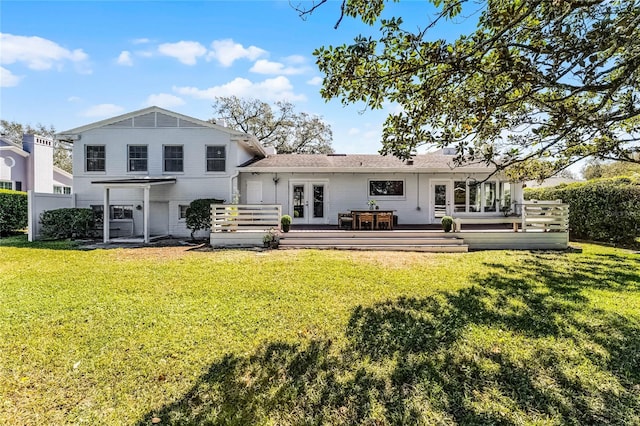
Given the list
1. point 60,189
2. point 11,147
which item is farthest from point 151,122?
point 60,189

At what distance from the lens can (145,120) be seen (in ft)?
48.4

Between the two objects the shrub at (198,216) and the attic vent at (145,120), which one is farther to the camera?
the attic vent at (145,120)

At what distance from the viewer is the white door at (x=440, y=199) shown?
1571 cm

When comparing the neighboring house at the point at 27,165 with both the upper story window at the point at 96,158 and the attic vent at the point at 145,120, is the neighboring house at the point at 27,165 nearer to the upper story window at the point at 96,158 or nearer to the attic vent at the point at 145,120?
Result: the upper story window at the point at 96,158

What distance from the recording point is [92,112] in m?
20.8

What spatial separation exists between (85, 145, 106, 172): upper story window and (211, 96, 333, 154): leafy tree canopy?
54.8ft

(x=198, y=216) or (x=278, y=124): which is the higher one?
(x=278, y=124)

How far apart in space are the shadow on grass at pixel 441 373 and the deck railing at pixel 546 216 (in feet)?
24.4

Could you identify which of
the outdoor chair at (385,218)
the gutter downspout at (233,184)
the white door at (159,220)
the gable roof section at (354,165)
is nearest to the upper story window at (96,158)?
the white door at (159,220)

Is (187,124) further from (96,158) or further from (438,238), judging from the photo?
(438,238)

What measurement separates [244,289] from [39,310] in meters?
3.20

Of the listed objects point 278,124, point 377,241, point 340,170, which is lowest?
point 377,241

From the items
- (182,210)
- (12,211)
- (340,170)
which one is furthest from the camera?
(12,211)

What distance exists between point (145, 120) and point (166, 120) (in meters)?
0.97
